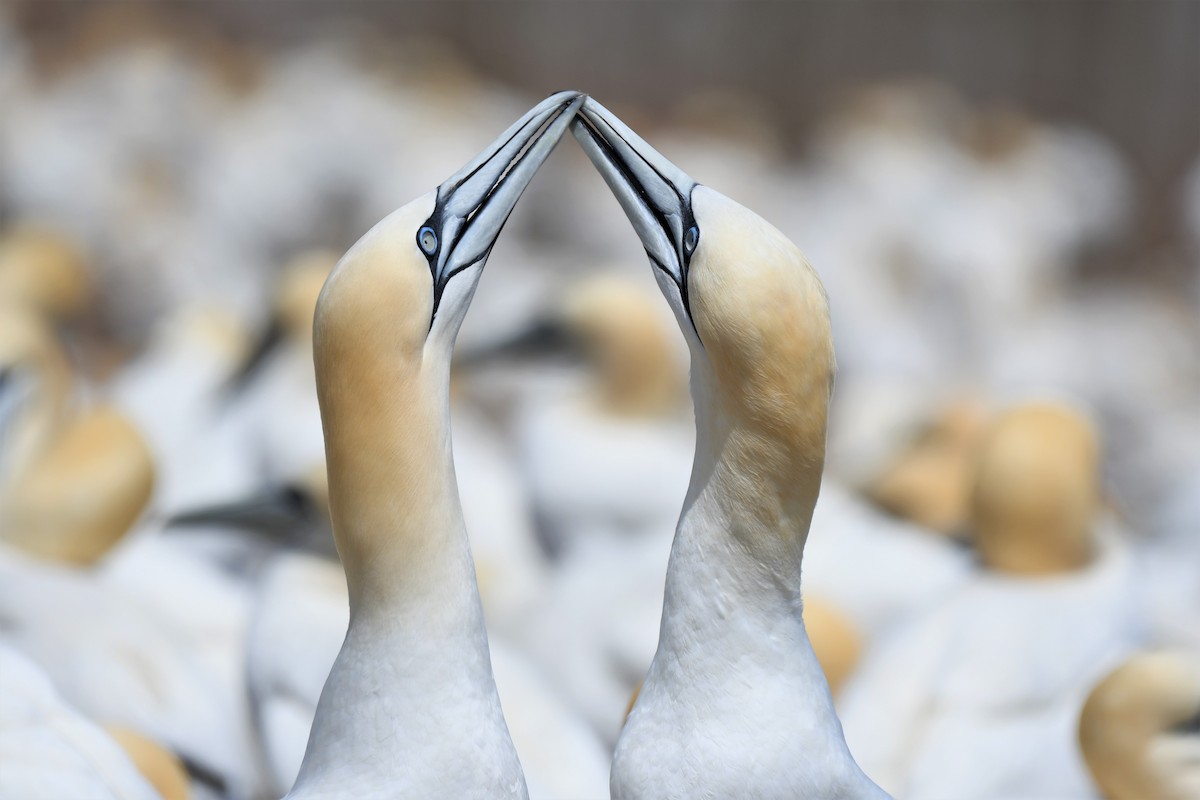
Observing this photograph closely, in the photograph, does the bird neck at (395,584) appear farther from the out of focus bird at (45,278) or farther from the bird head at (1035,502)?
the out of focus bird at (45,278)

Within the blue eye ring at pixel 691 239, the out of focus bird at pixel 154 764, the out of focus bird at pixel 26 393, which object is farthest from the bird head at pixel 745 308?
the out of focus bird at pixel 26 393

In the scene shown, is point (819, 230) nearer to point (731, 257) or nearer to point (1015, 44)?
point (1015, 44)

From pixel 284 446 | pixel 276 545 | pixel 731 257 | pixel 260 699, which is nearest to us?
pixel 731 257

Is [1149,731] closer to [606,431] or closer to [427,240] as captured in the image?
[427,240]

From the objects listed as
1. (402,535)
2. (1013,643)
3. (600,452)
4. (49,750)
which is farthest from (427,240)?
(600,452)

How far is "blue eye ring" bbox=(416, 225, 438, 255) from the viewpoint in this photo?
2.54 metres

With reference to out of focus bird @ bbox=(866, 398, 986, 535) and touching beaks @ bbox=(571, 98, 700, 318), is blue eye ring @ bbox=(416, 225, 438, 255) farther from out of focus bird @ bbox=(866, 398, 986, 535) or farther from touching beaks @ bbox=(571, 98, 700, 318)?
out of focus bird @ bbox=(866, 398, 986, 535)

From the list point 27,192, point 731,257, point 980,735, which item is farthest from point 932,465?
point 27,192

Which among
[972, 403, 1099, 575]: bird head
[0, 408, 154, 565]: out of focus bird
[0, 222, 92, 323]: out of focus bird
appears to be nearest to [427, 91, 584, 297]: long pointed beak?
[972, 403, 1099, 575]: bird head

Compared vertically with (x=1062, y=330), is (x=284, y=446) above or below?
below

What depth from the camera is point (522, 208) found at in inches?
468

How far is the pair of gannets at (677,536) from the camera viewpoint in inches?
97.2

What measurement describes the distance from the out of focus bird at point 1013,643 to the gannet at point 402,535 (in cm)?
149

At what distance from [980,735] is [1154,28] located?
1143 centimetres
